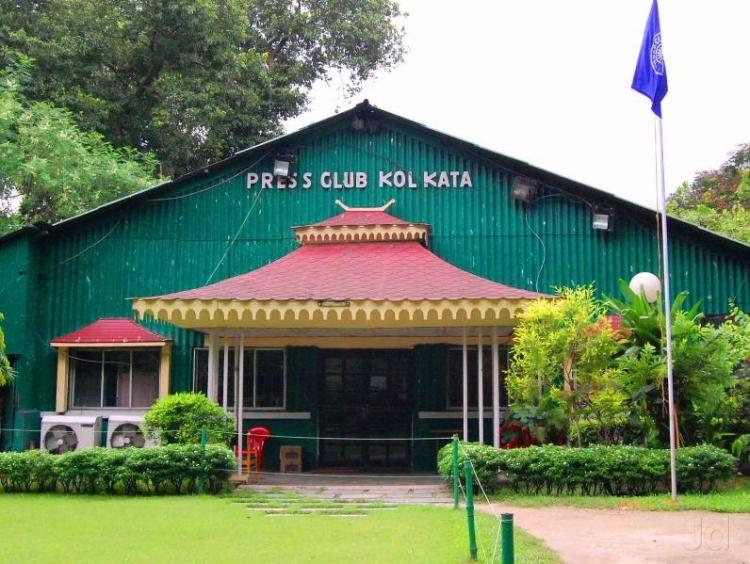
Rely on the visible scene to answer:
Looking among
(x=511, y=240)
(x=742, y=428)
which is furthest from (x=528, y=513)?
(x=511, y=240)

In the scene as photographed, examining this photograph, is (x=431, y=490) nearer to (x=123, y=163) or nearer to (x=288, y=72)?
(x=123, y=163)

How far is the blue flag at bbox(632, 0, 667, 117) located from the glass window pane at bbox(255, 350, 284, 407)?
7824mm

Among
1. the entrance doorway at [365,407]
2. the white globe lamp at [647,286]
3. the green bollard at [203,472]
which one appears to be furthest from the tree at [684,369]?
the green bollard at [203,472]

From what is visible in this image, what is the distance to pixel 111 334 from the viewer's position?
1627 cm

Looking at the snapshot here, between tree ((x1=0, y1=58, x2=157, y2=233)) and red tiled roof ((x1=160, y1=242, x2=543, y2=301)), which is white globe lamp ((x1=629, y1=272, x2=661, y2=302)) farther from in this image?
tree ((x1=0, y1=58, x2=157, y2=233))

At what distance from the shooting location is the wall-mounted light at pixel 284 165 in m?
16.6

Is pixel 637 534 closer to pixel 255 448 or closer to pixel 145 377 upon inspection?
pixel 255 448

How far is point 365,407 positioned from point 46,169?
1051cm

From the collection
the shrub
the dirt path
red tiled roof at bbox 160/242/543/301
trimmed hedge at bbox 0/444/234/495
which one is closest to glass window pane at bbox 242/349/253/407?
red tiled roof at bbox 160/242/543/301

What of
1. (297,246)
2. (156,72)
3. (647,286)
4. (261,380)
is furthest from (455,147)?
(156,72)

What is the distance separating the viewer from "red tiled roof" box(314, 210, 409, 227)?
15742 millimetres

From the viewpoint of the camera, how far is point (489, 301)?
40.3ft

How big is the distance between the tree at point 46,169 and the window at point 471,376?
10907 millimetres

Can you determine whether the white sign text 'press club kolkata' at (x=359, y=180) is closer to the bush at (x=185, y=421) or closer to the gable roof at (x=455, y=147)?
the gable roof at (x=455, y=147)
